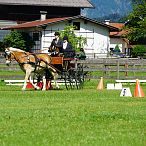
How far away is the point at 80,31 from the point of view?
64.1m

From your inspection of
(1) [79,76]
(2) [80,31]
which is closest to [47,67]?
(1) [79,76]

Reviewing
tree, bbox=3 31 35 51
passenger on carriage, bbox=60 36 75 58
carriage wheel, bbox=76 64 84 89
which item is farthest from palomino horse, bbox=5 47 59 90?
tree, bbox=3 31 35 51

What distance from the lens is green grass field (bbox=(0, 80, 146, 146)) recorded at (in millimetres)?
9453

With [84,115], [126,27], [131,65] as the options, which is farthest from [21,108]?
[126,27]

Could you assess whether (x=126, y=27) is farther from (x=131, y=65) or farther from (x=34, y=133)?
(x=34, y=133)

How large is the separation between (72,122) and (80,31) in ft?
174

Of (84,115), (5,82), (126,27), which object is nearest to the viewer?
(84,115)

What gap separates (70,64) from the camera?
22.7 meters

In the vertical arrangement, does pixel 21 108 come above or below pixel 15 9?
below

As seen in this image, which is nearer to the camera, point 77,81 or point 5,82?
point 77,81

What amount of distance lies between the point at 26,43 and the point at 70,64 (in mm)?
42668

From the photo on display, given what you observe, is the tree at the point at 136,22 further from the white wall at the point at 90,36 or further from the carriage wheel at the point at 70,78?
the carriage wheel at the point at 70,78

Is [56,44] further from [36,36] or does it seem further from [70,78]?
[36,36]

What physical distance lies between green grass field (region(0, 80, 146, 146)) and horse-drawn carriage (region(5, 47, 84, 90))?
497cm
